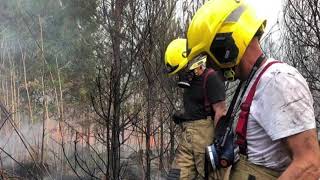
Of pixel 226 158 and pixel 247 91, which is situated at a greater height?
pixel 247 91

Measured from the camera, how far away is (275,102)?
1503 millimetres

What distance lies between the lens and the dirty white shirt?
1470mm

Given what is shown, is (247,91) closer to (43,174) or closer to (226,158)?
(226,158)

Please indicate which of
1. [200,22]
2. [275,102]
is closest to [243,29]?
[200,22]

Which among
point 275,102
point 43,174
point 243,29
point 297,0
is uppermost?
point 297,0

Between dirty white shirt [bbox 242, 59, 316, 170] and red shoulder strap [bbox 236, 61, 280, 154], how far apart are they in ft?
0.05

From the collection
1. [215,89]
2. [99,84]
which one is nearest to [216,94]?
[215,89]

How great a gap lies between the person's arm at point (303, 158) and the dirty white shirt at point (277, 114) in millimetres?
29

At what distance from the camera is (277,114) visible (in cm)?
149

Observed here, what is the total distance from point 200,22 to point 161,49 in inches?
173

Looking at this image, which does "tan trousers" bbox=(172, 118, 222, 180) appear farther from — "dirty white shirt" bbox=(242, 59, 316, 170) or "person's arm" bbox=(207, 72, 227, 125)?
"dirty white shirt" bbox=(242, 59, 316, 170)

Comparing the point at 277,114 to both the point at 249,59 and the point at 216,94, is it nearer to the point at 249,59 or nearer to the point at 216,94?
the point at 249,59

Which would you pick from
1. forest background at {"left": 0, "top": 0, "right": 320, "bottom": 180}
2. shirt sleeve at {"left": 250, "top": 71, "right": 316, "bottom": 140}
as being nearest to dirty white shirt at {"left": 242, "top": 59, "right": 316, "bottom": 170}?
A: shirt sleeve at {"left": 250, "top": 71, "right": 316, "bottom": 140}

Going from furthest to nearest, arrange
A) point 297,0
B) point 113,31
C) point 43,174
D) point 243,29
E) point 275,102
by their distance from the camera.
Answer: point 297,0 → point 43,174 → point 113,31 → point 243,29 → point 275,102
